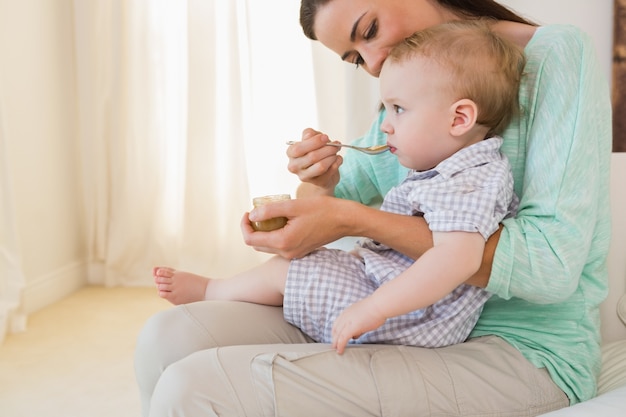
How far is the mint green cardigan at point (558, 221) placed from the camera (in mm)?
1196

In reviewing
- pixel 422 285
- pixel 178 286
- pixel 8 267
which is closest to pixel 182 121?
pixel 8 267

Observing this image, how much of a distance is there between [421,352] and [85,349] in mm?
1779

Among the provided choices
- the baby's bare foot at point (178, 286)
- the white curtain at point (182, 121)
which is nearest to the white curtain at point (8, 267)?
the white curtain at point (182, 121)

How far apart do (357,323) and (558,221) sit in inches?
14.8

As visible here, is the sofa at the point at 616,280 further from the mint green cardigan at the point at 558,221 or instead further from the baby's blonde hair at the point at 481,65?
the baby's blonde hair at the point at 481,65

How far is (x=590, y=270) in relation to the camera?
1322 millimetres

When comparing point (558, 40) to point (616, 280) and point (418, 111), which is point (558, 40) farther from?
point (616, 280)

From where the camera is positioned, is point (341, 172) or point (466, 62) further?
point (341, 172)

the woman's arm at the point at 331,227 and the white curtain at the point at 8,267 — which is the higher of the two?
the woman's arm at the point at 331,227

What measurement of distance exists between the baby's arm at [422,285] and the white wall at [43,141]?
212cm

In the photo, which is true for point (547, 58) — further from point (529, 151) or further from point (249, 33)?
point (249, 33)

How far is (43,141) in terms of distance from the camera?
328 cm

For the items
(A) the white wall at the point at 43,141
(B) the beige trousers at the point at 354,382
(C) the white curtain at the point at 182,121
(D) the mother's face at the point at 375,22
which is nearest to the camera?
(B) the beige trousers at the point at 354,382

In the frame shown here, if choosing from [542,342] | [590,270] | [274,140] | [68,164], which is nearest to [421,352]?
[542,342]
